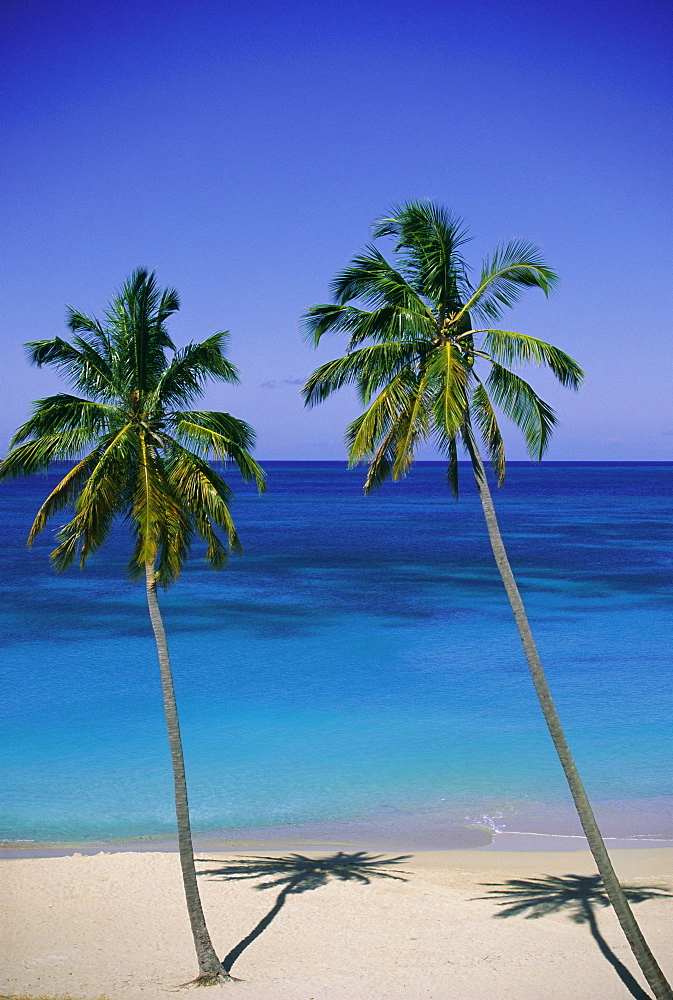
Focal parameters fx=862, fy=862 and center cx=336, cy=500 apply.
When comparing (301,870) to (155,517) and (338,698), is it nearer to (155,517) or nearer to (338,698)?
(155,517)

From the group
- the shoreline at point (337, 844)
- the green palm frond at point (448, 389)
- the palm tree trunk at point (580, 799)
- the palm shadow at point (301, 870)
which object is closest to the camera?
the palm tree trunk at point (580, 799)

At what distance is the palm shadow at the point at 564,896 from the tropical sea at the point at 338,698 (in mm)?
2988

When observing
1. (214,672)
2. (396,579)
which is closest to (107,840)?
(214,672)

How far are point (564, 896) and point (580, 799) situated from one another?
4530 millimetres

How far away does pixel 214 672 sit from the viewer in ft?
108

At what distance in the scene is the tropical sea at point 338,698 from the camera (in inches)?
795

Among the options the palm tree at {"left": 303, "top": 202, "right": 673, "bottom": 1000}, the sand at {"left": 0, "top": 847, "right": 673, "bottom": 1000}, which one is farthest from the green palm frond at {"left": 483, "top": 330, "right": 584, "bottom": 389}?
the sand at {"left": 0, "top": 847, "right": 673, "bottom": 1000}

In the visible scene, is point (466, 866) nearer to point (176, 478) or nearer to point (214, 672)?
point (176, 478)

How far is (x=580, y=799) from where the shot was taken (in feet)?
36.7

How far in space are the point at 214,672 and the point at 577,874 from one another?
63.1 feet

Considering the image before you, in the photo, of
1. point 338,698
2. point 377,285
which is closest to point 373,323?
point 377,285

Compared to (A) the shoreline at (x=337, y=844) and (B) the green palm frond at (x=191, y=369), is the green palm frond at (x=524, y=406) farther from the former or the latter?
(A) the shoreline at (x=337, y=844)

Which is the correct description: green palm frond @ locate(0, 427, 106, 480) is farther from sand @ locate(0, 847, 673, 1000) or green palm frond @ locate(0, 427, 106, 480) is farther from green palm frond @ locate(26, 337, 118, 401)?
sand @ locate(0, 847, 673, 1000)

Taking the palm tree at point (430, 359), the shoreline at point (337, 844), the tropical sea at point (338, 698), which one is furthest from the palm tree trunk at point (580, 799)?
the tropical sea at point (338, 698)
